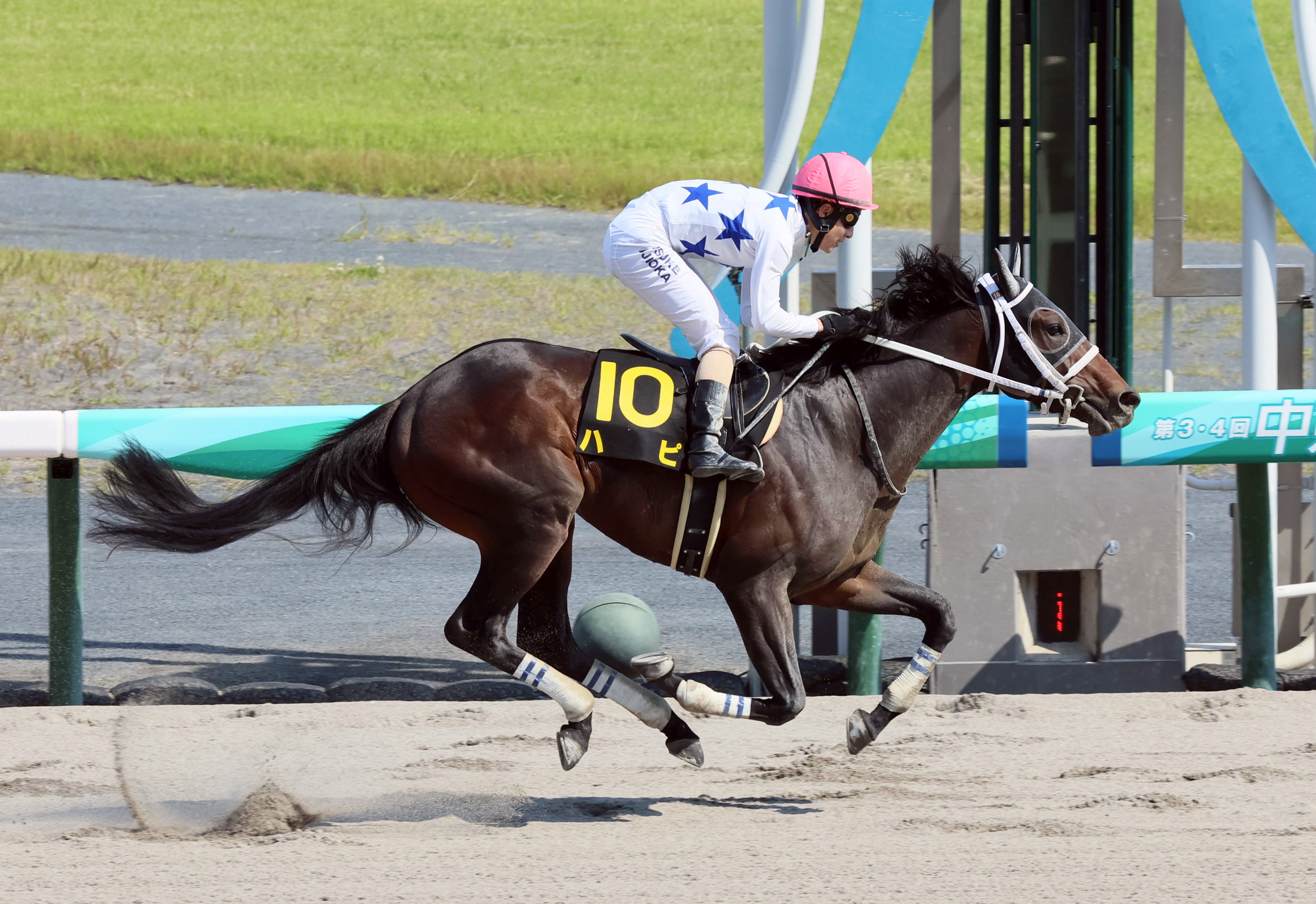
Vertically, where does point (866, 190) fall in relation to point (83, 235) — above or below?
below

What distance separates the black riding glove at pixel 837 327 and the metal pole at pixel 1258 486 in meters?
1.95

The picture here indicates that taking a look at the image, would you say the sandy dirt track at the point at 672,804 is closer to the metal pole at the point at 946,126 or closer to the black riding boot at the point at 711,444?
the black riding boot at the point at 711,444

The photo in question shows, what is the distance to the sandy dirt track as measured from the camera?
3537mm

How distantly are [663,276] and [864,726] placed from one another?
54.1 inches

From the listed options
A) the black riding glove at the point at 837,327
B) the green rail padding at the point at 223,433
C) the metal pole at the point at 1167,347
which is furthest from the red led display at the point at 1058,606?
the green rail padding at the point at 223,433

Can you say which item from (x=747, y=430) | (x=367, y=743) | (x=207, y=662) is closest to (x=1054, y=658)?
(x=747, y=430)

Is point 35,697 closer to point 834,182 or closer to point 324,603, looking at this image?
point 324,603

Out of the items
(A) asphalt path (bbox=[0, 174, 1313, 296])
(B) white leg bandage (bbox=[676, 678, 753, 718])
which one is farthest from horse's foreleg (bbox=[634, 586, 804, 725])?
(A) asphalt path (bbox=[0, 174, 1313, 296])

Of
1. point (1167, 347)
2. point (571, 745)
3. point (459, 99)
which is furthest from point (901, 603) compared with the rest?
point (459, 99)

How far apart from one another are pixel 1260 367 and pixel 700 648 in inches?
94.8

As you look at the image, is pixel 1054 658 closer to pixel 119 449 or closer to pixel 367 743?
pixel 367 743

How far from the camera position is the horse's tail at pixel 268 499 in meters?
4.41

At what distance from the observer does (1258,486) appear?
18.6ft

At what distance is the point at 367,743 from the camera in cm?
490
